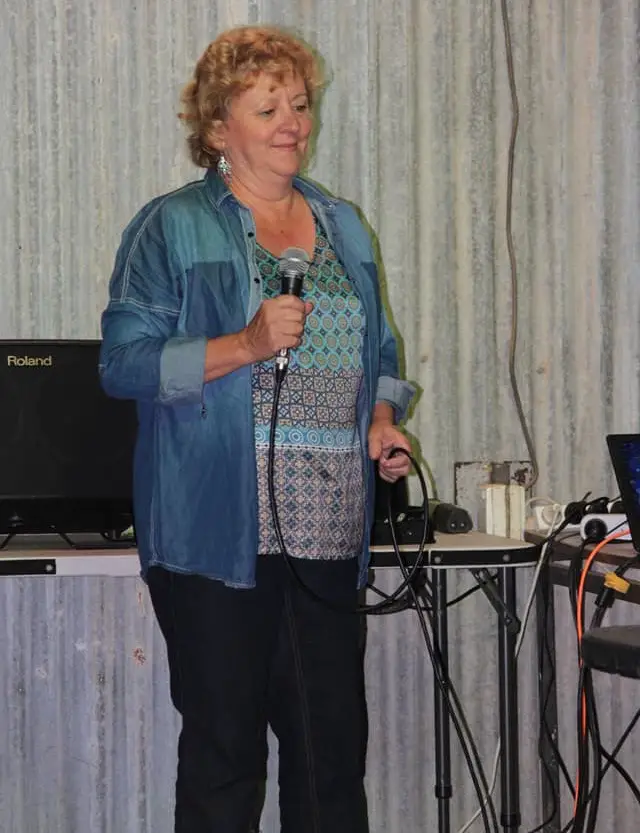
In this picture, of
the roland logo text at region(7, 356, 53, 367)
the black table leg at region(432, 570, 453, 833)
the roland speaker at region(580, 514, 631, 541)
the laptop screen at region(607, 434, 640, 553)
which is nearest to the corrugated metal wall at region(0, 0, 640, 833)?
the black table leg at region(432, 570, 453, 833)

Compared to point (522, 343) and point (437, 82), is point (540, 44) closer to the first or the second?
point (437, 82)

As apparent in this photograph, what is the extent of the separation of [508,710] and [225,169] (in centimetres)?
140

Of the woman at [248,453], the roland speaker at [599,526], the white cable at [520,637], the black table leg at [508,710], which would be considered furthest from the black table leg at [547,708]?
the woman at [248,453]

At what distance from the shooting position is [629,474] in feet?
6.69

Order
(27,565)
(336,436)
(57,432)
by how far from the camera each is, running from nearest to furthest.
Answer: (336,436), (27,565), (57,432)

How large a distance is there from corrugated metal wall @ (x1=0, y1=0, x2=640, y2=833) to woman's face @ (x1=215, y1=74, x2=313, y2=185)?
1177 mm

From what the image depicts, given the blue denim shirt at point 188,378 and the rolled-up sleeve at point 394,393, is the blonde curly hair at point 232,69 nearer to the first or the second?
the blue denim shirt at point 188,378

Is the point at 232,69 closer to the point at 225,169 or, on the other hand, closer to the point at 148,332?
the point at 225,169

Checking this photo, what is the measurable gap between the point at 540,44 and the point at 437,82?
312mm

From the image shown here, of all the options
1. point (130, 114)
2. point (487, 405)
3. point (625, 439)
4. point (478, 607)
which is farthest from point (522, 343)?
point (130, 114)

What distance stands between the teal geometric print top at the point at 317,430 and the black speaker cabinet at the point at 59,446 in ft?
3.06

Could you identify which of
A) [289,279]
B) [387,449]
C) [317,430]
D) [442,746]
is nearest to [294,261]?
[289,279]

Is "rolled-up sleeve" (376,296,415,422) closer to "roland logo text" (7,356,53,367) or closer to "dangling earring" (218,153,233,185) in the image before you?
"dangling earring" (218,153,233,185)

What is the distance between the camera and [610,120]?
10.0 feet
